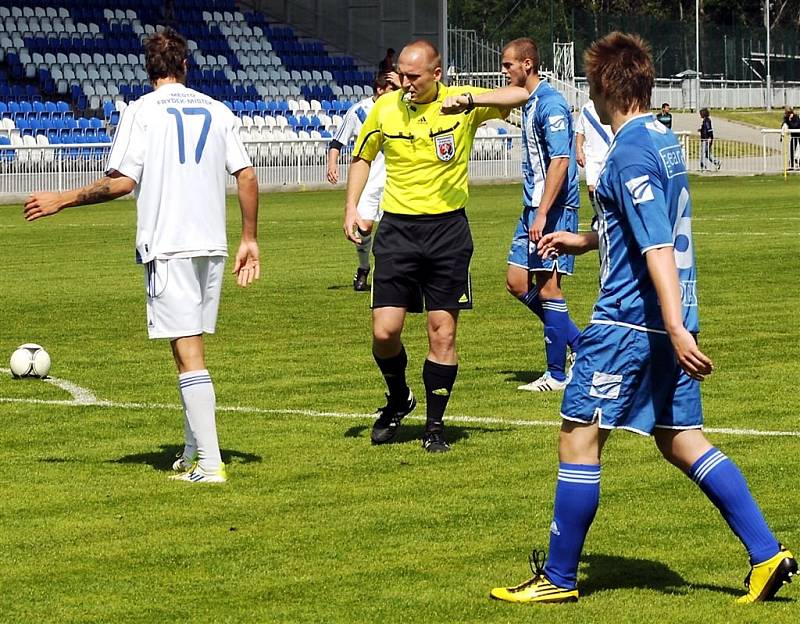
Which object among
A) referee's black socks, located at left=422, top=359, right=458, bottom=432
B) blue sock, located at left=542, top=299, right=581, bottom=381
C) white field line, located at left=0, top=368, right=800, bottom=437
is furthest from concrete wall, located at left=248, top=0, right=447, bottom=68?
referee's black socks, located at left=422, top=359, right=458, bottom=432

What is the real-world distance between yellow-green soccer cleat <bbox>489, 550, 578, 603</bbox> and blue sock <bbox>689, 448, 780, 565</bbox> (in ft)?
1.98

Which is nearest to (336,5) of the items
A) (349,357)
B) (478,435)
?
(349,357)

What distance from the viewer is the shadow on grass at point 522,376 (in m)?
11.3

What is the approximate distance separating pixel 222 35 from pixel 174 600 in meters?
44.1

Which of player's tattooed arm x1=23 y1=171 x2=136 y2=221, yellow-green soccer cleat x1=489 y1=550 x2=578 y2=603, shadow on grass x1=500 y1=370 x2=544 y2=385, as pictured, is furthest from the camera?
shadow on grass x1=500 y1=370 x2=544 y2=385

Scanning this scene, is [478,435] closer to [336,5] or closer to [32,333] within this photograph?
[32,333]

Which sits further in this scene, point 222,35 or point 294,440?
point 222,35

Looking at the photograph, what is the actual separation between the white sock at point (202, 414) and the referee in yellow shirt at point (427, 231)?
128cm

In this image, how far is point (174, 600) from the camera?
5.85 m

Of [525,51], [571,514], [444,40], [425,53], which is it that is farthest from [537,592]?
[444,40]

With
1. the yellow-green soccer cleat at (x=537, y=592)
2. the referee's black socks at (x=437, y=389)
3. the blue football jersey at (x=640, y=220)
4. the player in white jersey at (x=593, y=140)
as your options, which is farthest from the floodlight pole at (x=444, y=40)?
the yellow-green soccer cleat at (x=537, y=592)

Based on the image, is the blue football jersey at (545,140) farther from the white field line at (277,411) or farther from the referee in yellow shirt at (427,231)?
the white field line at (277,411)

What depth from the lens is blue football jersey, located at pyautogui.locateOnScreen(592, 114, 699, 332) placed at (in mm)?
5492

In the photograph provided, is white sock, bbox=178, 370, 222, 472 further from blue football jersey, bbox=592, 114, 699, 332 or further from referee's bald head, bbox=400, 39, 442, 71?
blue football jersey, bbox=592, 114, 699, 332
